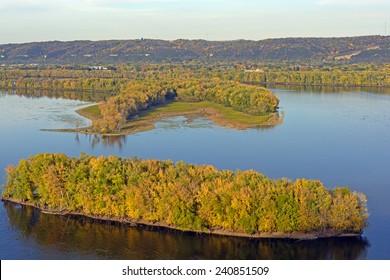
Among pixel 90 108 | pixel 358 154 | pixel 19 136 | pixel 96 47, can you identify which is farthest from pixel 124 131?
pixel 96 47

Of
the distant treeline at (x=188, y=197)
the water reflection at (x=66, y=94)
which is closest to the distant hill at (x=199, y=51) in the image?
the water reflection at (x=66, y=94)

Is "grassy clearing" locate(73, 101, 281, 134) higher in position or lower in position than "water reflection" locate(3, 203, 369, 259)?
higher

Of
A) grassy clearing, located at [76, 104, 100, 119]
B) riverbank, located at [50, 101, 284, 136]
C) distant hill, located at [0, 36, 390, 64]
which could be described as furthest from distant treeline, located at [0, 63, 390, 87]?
distant hill, located at [0, 36, 390, 64]

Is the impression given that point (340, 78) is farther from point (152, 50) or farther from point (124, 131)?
point (152, 50)

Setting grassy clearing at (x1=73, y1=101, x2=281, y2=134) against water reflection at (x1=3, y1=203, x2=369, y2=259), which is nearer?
water reflection at (x1=3, y1=203, x2=369, y2=259)

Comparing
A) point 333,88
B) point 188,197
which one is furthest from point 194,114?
point 333,88

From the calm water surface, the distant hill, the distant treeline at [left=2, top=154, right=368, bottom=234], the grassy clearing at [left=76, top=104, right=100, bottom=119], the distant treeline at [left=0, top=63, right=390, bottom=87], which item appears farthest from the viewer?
the distant hill

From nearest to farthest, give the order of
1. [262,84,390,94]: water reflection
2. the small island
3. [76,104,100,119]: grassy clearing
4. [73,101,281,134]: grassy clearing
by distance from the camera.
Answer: the small island → [73,101,281,134]: grassy clearing → [76,104,100,119]: grassy clearing → [262,84,390,94]: water reflection

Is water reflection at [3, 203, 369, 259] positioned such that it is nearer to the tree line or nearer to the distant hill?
the tree line
